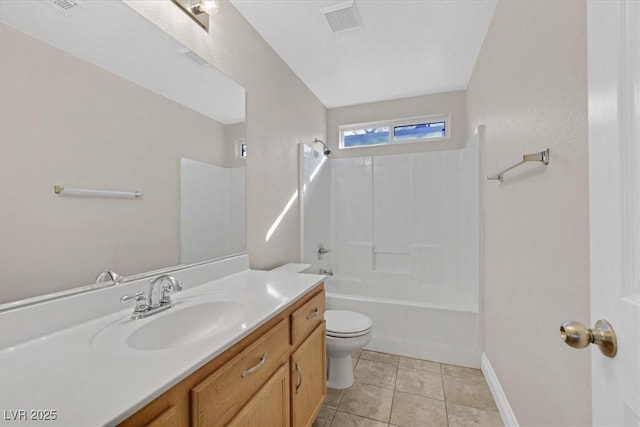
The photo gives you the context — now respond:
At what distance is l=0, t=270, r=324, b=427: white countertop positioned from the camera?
0.49 m

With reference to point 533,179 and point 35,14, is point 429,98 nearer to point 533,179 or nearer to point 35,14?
point 533,179

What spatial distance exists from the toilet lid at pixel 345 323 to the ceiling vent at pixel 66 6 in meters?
2.00

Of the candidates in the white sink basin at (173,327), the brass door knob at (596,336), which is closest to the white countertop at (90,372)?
the white sink basin at (173,327)

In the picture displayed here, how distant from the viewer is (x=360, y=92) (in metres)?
3.02

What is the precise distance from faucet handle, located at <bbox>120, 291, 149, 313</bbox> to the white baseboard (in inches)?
73.2

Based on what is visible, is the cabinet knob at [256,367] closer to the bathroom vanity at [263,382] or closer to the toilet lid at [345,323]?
the bathroom vanity at [263,382]

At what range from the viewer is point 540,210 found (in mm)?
1120

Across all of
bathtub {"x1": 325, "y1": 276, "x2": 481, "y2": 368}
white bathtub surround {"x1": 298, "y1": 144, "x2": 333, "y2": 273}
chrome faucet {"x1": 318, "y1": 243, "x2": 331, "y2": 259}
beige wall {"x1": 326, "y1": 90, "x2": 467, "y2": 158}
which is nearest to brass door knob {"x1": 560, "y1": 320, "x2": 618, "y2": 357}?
bathtub {"x1": 325, "y1": 276, "x2": 481, "y2": 368}

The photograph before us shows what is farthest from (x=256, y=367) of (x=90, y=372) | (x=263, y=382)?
(x=90, y=372)

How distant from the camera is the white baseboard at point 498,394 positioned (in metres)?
1.48

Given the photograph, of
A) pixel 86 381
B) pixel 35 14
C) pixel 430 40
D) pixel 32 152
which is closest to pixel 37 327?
pixel 86 381

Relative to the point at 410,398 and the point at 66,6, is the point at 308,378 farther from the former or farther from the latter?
the point at 66,6

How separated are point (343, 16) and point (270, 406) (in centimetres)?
224

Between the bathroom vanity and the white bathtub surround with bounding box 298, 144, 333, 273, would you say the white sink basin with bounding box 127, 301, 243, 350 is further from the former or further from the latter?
the white bathtub surround with bounding box 298, 144, 333, 273
